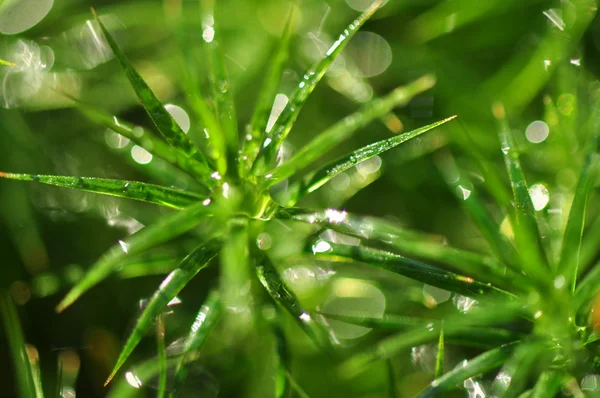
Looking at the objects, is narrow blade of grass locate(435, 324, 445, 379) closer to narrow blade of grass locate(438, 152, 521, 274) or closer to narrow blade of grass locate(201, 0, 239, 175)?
narrow blade of grass locate(438, 152, 521, 274)

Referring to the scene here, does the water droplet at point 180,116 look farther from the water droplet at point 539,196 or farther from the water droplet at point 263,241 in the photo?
the water droplet at point 539,196

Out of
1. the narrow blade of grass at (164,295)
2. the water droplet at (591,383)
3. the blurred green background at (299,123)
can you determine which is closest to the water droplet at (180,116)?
the blurred green background at (299,123)

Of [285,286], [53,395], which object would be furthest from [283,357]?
[53,395]

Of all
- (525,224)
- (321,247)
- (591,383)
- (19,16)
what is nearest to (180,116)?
(19,16)

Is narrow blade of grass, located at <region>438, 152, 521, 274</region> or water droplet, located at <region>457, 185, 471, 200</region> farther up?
water droplet, located at <region>457, 185, 471, 200</region>

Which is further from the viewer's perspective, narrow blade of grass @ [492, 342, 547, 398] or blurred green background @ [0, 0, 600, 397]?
blurred green background @ [0, 0, 600, 397]

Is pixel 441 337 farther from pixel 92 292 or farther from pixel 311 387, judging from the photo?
pixel 92 292

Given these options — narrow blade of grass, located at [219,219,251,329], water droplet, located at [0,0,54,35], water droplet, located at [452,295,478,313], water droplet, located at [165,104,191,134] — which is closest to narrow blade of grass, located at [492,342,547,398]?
water droplet, located at [452,295,478,313]
